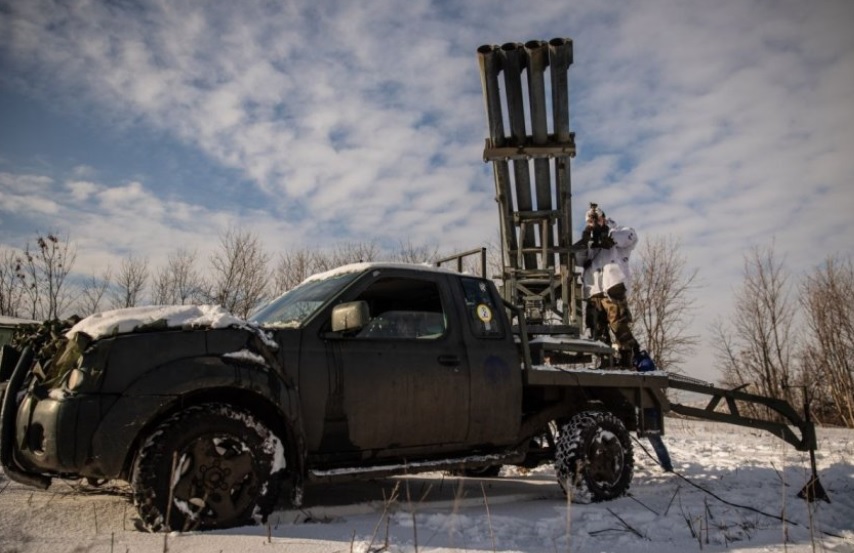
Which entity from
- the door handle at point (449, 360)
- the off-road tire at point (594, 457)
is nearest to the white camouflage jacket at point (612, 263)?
the off-road tire at point (594, 457)

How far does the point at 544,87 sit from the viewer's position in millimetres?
7715

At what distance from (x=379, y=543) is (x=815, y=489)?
14.6 feet

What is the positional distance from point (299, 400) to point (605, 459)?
2847mm

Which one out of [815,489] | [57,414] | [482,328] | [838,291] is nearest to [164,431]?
[57,414]

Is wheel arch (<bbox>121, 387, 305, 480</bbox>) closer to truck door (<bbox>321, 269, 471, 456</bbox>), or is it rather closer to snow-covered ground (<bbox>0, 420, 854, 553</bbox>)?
truck door (<bbox>321, 269, 471, 456</bbox>)

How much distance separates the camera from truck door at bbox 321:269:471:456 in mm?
3855

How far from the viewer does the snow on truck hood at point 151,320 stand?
325 centimetres

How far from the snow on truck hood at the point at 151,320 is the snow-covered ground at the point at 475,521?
1.04 m

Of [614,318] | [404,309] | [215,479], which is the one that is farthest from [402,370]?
[614,318]

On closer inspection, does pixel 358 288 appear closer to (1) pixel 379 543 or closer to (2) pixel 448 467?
(2) pixel 448 467

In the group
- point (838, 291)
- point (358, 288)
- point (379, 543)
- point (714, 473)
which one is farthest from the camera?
point (838, 291)

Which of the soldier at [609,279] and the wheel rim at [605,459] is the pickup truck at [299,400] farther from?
the soldier at [609,279]

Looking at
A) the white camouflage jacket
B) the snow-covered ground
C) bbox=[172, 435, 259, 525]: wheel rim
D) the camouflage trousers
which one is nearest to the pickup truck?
bbox=[172, 435, 259, 525]: wheel rim

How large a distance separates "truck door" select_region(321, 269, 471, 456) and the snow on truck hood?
2.49ft
